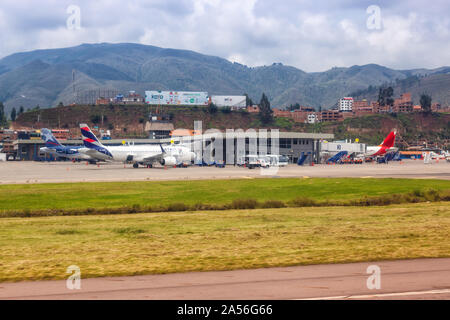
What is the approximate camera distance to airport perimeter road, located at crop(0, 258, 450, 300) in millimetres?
9617

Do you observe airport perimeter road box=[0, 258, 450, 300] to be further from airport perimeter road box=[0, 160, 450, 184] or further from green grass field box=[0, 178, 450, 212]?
airport perimeter road box=[0, 160, 450, 184]

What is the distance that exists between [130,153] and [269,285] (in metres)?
74.9

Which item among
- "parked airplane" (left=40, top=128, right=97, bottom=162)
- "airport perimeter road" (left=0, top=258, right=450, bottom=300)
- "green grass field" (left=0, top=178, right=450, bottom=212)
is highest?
"parked airplane" (left=40, top=128, right=97, bottom=162)

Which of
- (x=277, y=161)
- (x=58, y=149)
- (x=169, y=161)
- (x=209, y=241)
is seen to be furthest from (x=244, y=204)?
(x=58, y=149)

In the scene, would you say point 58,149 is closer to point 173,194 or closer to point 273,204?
point 173,194

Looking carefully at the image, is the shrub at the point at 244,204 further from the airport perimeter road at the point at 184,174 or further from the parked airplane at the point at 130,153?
the parked airplane at the point at 130,153

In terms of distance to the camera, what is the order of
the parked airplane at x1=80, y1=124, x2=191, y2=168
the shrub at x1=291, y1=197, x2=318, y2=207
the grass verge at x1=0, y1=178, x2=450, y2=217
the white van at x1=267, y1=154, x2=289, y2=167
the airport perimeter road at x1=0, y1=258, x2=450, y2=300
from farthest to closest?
the white van at x1=267, y1=154, x2=289, y2=167, the parked airplane at x1=80, y1=124, x2=191, y2=168, the shrub at x1=291, y1=197, x2=318, y2=207, the grass verge at x1=0, y1=178, x2=450, y2=217, the airport perimeter road at x1=0, y1=258, x2=450, y2=300

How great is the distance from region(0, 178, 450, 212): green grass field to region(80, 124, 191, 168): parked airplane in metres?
39.5

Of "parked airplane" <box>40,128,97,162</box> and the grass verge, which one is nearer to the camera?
the grass verge

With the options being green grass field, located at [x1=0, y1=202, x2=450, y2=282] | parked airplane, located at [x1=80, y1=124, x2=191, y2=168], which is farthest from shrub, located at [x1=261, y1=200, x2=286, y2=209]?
parked airplane, located at [x1=80, y1=124, x2=191, y2=168]

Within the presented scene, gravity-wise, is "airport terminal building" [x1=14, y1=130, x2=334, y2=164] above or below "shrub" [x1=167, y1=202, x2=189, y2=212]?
above

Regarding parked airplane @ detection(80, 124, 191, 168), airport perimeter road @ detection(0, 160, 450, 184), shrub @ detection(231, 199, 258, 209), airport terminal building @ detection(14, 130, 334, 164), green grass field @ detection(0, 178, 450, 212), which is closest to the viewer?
shrub @ detection(231, 199, 258, 209)

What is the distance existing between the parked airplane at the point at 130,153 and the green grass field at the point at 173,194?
3954 cm
